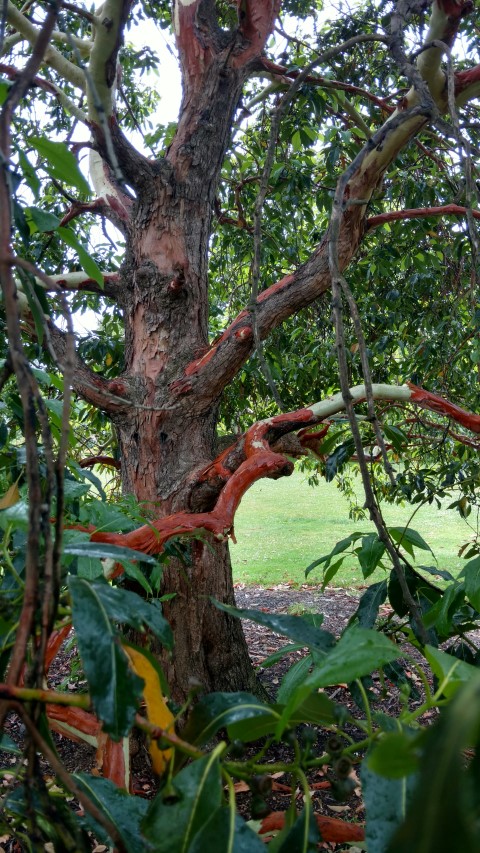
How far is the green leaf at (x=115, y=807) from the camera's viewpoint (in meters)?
0.60

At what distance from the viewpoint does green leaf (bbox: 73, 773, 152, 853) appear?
0.60m

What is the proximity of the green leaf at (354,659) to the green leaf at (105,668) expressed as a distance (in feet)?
0.45

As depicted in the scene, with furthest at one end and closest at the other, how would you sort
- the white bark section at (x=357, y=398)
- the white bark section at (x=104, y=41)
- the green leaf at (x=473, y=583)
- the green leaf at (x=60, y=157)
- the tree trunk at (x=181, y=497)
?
1. the tree trunk at (x=181, y=497)
2. the white bark section at (x=357, y=398)
3. the white bark section at (x=104, y=41)
4. the green leaf at (x=473, y=583)
5. the green leaf at (x=60, y=157)

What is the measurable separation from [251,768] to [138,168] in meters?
2.77

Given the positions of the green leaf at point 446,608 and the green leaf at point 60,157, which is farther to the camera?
the green leaf at point 446,608

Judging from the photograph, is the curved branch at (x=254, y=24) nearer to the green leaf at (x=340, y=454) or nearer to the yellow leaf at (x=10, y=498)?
the green leaf at (x=340, y=454)

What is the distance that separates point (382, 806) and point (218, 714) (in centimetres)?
15

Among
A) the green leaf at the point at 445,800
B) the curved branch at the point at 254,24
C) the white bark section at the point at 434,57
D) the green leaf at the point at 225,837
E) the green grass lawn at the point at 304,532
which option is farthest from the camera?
the green grass lawn at the point at 304,532

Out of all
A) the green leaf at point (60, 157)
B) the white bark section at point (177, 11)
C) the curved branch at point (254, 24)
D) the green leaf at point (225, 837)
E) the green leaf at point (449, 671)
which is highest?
the white bark section at point (177, 11)

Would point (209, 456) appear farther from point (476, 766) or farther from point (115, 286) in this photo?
point (476, 766)

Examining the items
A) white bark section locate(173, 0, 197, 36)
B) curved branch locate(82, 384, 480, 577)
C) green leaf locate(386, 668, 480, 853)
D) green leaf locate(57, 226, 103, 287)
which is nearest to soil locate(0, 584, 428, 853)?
curved branch locate(82, 384, 480, 577)

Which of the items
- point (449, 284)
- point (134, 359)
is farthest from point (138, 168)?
point (449, 284)

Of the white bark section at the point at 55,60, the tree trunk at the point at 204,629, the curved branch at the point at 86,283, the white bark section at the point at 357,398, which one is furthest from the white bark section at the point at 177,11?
the tree trunk at the point at 204,629

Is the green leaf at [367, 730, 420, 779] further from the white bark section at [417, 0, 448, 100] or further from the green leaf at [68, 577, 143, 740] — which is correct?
the white bark section at [417, 0, 448, 100]
